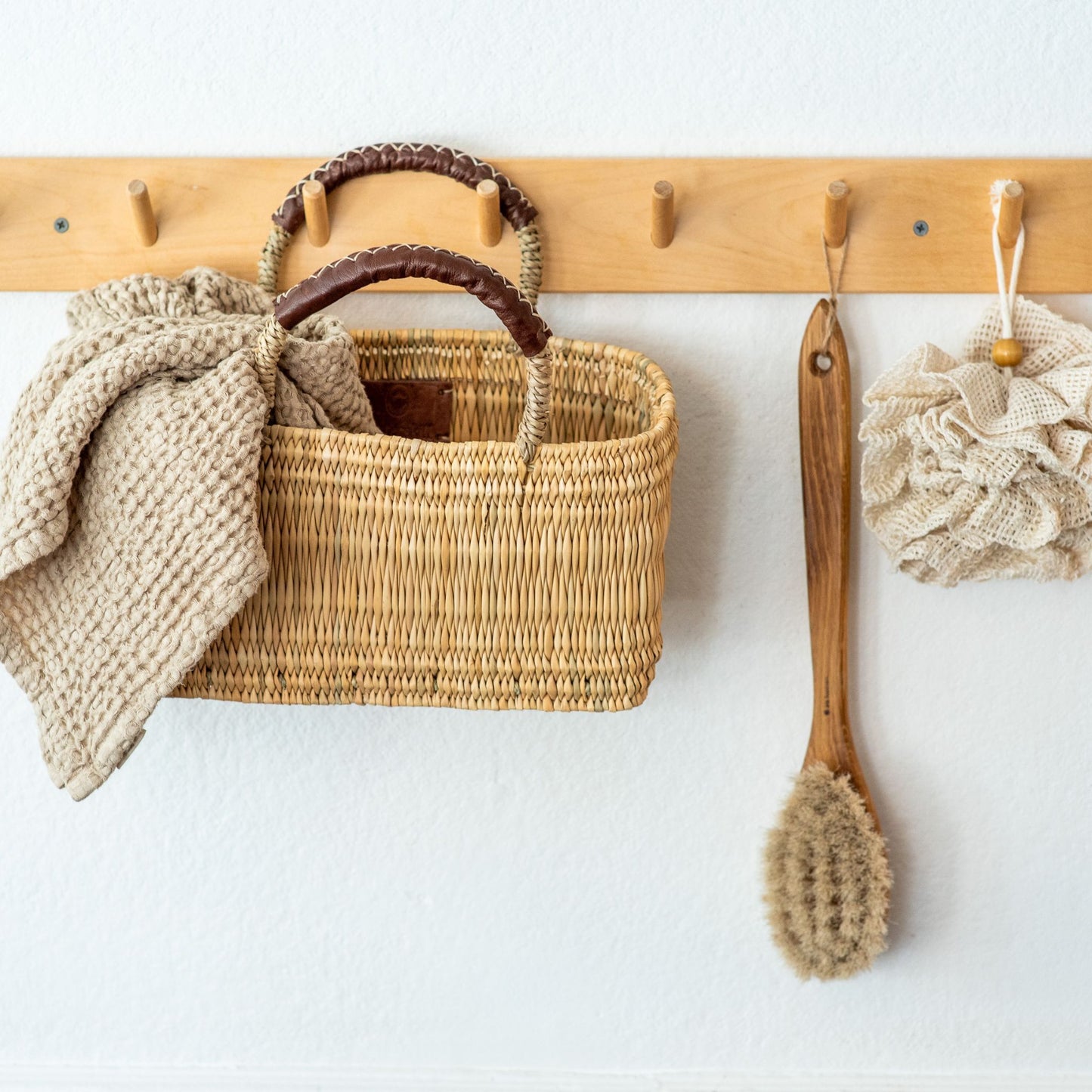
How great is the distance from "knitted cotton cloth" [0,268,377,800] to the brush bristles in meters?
0.49

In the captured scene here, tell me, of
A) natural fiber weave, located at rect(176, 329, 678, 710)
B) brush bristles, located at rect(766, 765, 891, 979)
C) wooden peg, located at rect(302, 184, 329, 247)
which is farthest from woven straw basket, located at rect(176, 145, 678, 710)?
brush bristles, located at rect(766, 765, 891, 979)

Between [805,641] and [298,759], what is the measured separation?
1.48 feet

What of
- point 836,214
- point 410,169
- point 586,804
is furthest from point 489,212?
point 586,804

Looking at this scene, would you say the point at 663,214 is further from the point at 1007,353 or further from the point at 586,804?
the point at 586,804

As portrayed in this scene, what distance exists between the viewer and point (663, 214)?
73 cm

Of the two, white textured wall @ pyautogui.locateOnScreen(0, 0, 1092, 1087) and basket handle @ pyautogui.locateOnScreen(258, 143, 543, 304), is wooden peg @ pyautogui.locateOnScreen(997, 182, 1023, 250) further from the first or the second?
basket handle @ pyautogui.locateOnScreen(258, 143, 543, 304)

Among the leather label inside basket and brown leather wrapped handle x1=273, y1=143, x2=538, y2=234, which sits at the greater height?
brown leather wrapped handle x1=273, y1=143, x2=538, y2=234

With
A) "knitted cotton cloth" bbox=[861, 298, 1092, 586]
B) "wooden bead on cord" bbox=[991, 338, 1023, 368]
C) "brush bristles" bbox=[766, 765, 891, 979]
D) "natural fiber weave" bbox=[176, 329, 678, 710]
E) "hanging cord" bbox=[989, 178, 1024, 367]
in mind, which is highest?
"hanging cord" bbox=[989, 178, 1024, 367]

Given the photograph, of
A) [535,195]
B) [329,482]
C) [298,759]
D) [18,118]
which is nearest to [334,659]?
[329,482]

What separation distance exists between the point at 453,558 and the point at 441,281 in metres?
0.18

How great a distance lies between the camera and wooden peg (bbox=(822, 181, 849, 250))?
719 mm

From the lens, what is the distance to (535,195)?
76cm

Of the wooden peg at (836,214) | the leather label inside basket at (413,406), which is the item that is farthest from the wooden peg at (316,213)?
the wooden peg at (836,214)

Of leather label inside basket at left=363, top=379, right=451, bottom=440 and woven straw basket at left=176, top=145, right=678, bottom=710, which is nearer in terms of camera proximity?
woven straw basket at left=176, top=145, right=678, bottom=710
